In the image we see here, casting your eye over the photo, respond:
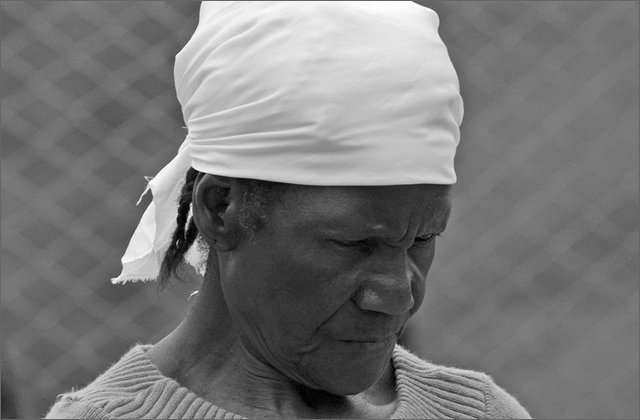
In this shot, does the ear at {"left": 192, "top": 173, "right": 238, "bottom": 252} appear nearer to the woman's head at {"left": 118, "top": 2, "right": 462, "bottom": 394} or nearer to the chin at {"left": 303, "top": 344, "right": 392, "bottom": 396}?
the woman's head at {"left": 118, "top": 2, "right": 462, "bottom": 394}

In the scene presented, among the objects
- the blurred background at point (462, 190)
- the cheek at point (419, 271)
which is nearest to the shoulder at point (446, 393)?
the cheek at point (419, 271)

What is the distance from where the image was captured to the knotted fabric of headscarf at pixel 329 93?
1.82 metres

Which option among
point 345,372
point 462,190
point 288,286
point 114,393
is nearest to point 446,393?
point 345,372

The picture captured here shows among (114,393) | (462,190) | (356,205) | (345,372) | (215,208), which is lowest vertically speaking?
(462,190)

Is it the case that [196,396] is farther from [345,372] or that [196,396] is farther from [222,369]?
[345,372]

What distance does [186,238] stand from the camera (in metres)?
2.09

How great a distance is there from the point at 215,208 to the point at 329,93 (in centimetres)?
24

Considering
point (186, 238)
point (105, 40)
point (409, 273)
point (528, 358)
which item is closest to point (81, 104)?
point (105, 40)

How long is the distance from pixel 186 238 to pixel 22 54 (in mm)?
1815

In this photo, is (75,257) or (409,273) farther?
(75,257)

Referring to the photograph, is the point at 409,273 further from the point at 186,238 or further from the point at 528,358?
the point at 528,358

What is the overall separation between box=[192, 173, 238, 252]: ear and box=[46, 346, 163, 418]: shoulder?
221 mm

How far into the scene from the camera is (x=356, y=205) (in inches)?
72.5

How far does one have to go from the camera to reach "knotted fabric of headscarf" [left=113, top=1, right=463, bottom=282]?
1.82m
